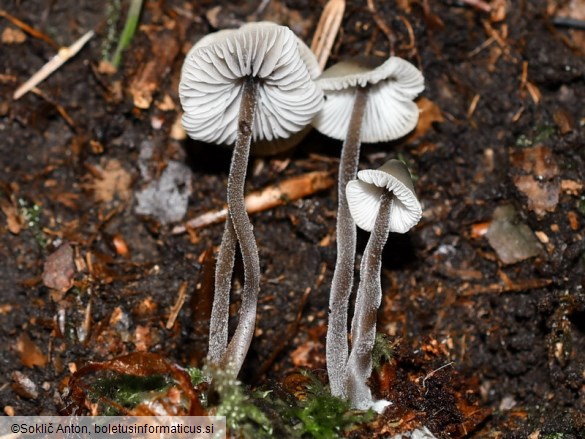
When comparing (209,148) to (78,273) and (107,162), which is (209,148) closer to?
(107,162)

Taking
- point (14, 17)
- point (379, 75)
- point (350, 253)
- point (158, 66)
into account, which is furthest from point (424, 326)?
point (14, 17)

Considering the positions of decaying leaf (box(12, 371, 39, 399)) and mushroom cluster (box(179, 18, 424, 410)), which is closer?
mushroom cluster (box(179, 18, 424, 410))

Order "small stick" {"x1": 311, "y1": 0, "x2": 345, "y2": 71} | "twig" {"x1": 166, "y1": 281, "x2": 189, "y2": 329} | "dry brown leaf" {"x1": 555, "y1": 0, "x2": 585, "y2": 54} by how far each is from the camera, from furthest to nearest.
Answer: "dry brown leaf" {"x1": 555, "y1": 0, "x2": 585, "y2": 54}
"small stick" {"x1": 311, "y1": 0, "x2": 345, "y2": 71}
"twig" {"x1": 166, "y1": 281, "x2": 189, "y2": 329}

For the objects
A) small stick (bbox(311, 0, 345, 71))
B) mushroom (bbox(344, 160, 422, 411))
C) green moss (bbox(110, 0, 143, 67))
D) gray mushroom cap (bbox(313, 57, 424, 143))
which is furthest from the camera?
green moss (bbox(110, 0, 143, 67))

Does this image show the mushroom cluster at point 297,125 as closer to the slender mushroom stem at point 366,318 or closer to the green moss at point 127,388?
the slender mushroom stem at point 366,318

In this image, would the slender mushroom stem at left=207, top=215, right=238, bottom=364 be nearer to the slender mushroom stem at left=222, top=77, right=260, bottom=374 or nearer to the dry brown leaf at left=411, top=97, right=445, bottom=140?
the slender mushroom stem at left=222, top=77, right=260, bottom=374

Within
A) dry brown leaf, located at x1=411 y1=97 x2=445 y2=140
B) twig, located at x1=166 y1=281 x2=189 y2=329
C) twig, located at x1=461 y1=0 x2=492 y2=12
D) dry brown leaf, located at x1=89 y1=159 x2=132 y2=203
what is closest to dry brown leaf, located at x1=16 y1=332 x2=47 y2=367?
twig, located at x1=166 y1=281 x2=189 y2=329

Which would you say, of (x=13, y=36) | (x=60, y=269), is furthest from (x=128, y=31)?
(x=60, y=269)
